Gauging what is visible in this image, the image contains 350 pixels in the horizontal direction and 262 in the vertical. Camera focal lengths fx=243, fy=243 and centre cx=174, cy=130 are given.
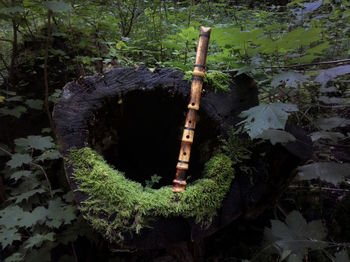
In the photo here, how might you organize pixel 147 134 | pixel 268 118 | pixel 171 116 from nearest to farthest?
pixel 268 118 < pixel 171 116 < pixel 147 134

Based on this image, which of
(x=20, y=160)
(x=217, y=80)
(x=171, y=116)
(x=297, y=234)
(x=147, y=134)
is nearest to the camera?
(x=297, y=234)

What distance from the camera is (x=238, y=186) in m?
1.47

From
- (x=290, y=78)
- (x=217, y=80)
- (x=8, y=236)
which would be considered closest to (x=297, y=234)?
(x=290, y=78)

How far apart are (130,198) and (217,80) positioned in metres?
0.95

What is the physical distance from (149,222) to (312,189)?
5.10 feet

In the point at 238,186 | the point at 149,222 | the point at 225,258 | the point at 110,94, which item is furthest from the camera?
the point at 225,258

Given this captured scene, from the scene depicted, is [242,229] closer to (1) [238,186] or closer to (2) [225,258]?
(2) [225,258]

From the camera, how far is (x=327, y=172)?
51.0 inches

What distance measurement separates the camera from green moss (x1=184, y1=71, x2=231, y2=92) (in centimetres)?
163

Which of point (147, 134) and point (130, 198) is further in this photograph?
point (147, 134)

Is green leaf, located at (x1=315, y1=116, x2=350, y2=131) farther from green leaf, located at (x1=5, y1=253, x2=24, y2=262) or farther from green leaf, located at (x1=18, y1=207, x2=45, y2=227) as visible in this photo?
green leaf, located at (x1=5, y1=253, x2=24, y2=262)

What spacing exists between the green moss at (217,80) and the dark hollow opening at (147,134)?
18cm

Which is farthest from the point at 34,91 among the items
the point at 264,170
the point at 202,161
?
the point at 264,170

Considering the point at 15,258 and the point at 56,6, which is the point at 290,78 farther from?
the point at 15,258
